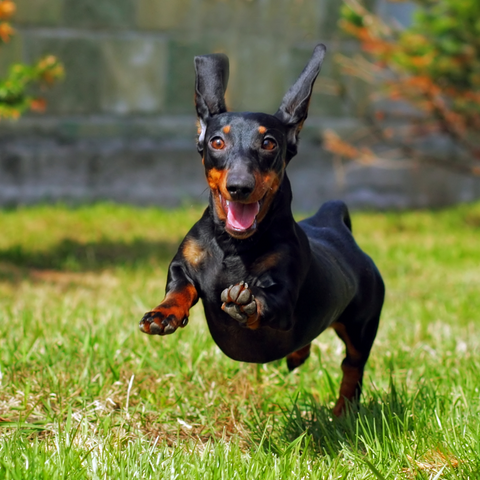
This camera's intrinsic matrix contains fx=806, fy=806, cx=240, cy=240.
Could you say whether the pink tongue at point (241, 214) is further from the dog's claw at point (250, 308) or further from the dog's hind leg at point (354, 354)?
the dog's hind leg at point (354, 354)

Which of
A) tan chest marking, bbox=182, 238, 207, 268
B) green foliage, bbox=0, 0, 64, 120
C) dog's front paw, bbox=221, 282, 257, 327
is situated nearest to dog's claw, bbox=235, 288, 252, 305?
dog's front paw, bbox=221, 282, 257, 327

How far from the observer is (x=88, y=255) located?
7.23 metres

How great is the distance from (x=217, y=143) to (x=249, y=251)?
0.35 metres

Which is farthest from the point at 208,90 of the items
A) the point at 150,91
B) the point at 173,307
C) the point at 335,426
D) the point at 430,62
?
the point at 150,91

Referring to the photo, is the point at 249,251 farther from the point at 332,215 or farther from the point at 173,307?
the point at 332,215

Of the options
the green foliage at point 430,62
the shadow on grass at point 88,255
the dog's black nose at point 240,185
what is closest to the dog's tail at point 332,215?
the dog's black nose at point 240,185

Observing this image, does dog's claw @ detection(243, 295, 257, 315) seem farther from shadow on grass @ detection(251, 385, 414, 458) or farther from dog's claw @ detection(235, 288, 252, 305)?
shadow on grass @ detection(251, 385, 414, 458)

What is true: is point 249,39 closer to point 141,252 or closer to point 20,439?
point 141,252

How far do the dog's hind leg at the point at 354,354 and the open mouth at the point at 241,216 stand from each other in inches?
34.4

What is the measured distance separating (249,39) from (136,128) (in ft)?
5.56

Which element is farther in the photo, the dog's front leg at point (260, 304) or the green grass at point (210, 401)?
the green grass at point (210, 401)

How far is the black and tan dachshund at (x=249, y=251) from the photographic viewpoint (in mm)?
2299

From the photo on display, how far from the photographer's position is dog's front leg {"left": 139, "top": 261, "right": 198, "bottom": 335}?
2.23m

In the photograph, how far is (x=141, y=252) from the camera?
7438mm
